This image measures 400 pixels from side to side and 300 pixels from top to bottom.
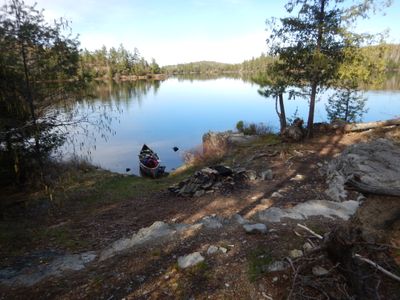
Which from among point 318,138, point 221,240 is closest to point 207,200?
point 221,240

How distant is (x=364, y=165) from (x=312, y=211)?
8.18ft

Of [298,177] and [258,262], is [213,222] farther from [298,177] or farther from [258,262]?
[298,177]

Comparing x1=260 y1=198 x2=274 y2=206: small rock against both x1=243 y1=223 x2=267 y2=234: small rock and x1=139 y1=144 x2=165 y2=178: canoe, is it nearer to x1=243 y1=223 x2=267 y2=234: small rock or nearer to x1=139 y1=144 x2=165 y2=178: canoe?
x1=243 y1=223 x2=267 y2=234: small rock

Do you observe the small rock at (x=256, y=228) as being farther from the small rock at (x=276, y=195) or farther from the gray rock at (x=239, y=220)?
the small rock at (x=276, y=195)

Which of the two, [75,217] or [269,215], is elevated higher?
[269,215]

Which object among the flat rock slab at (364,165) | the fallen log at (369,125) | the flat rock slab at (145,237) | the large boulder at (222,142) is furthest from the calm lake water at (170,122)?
the flat rock slab at (145,237)

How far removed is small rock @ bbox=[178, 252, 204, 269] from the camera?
4.78 metres

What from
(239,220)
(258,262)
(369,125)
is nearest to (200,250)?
(258,262)

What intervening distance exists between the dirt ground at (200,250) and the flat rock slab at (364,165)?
51cm

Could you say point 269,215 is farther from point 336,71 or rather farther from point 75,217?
point 336,71

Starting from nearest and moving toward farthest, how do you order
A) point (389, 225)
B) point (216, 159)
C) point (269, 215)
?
point (389, 225)
point (269, 215)
point (216, 159)

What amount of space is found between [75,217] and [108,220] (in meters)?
1.54

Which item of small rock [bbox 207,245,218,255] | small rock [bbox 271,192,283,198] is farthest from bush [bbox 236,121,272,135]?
small rock [bbox 207,245,218,255]

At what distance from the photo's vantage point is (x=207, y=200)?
9086 millimetres
